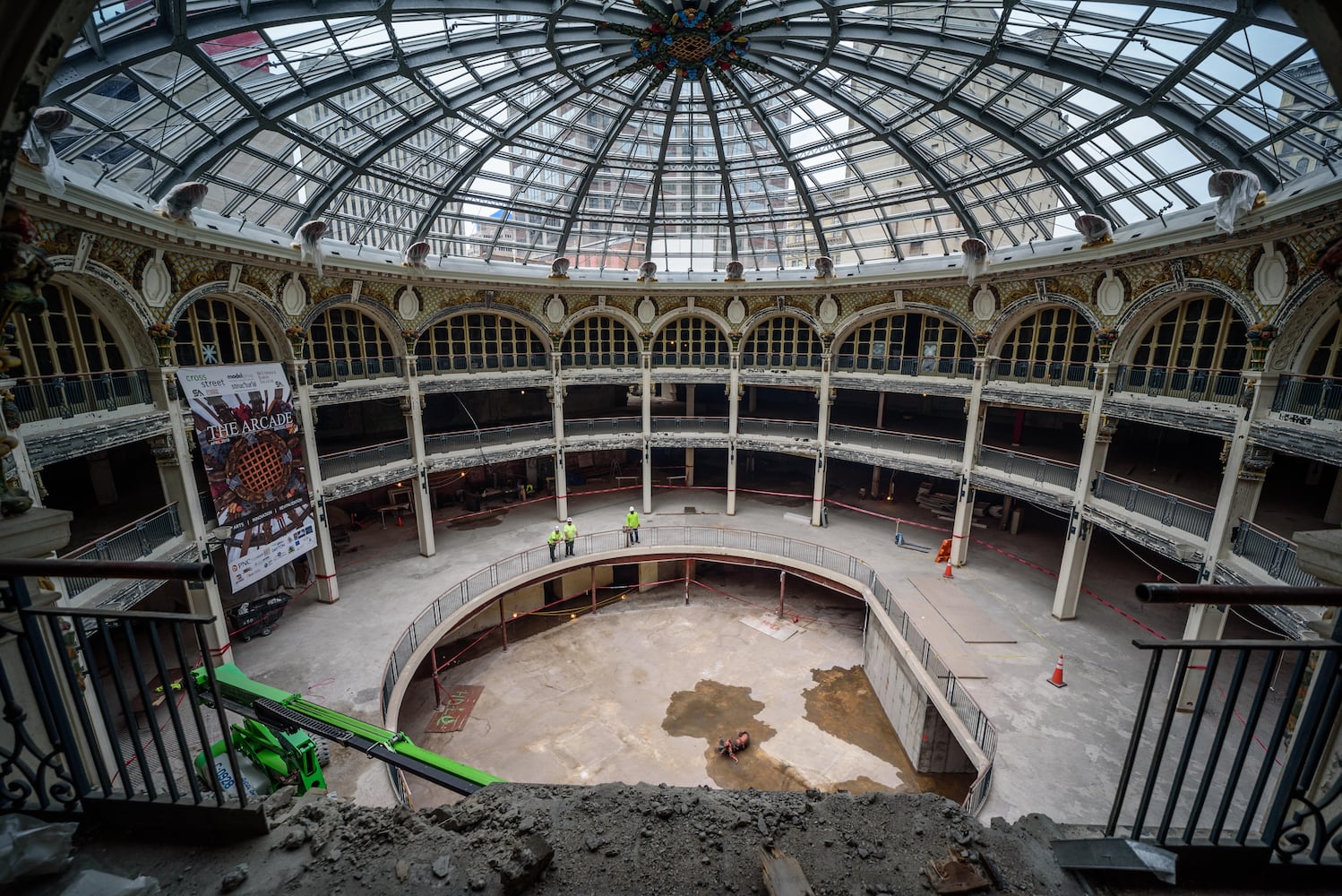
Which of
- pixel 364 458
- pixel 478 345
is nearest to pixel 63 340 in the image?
pixel 364 458

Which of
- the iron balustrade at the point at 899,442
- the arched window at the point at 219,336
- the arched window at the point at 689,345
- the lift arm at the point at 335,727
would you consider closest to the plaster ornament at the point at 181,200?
the arched window at the point at 219,336

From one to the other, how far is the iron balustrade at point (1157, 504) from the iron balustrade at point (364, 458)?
82.0 ft

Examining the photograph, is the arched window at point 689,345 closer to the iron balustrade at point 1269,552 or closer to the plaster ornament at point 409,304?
the plaster ornament at point 409,304

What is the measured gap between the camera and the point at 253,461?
16516mm

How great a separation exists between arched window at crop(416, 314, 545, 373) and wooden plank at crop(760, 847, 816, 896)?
76.4 ft

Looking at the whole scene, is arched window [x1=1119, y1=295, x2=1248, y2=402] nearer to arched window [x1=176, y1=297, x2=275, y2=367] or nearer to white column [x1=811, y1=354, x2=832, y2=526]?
Answer: white column [x1=811, y1=354, x2=832, y2=526]

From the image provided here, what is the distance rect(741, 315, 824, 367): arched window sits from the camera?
87.1 ft

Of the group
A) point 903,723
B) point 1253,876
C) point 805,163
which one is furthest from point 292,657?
point 805,163

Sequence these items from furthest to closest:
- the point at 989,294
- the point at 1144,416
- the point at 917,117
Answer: the point at 989,294 → the point at 917,117 → the point at 1144,416

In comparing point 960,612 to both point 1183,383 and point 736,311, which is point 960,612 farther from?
point 736,311

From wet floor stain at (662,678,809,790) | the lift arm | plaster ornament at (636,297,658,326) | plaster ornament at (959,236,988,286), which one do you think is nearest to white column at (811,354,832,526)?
plaster ornament at (959,236,988,286)

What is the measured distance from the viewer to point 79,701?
3650 mm

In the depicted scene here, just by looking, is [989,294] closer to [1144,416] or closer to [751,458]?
[1144,416]

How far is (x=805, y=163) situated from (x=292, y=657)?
23.6 m
